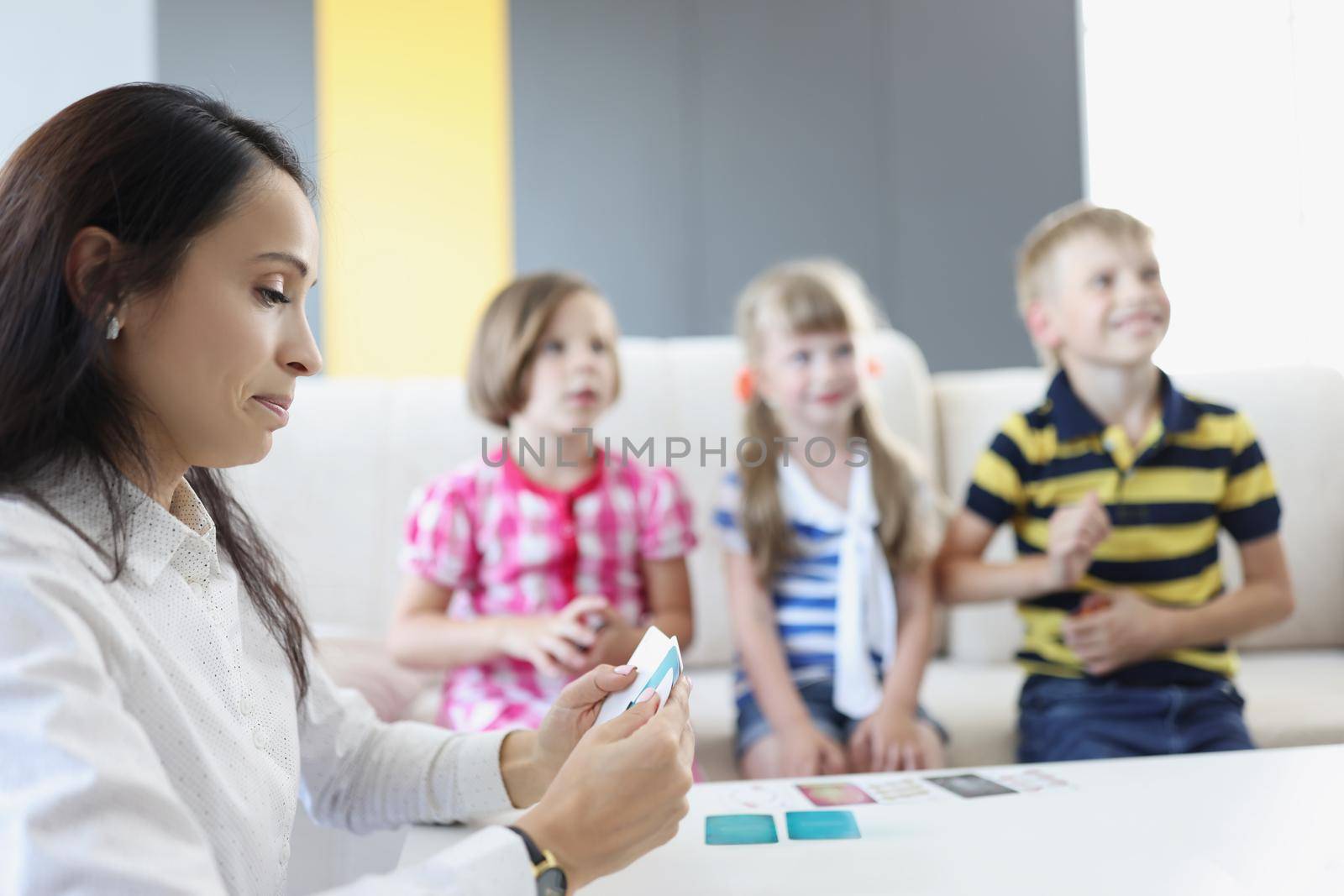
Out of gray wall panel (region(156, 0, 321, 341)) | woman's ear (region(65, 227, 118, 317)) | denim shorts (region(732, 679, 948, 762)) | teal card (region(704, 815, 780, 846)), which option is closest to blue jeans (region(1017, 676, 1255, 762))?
denim shorts (region(732, 679, 948, 762))

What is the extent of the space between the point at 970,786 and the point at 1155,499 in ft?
2.66

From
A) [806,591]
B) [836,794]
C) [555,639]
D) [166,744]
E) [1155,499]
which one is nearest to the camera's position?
[166,744]

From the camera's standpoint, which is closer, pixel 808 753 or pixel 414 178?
pixel 808 753

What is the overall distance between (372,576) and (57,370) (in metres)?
1.34

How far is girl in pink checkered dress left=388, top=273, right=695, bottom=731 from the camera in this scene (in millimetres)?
1521

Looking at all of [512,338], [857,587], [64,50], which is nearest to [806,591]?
[857,587]

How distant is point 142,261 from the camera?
60cm

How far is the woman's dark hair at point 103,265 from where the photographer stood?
575mm

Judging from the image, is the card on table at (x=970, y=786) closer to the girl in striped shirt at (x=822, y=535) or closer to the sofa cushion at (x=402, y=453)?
the girl in striped shirt at (x=822, y=535)

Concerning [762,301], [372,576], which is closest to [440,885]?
[762,301]

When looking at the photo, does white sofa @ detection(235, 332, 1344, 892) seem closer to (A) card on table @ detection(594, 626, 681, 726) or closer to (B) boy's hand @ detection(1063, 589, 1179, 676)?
(B) boy's hand @ detection(1063, 589, 1179, 676)

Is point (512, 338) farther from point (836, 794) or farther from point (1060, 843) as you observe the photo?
point (1060, 843)

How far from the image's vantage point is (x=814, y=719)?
149 centimetres

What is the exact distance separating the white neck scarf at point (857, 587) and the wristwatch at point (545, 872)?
970mm
